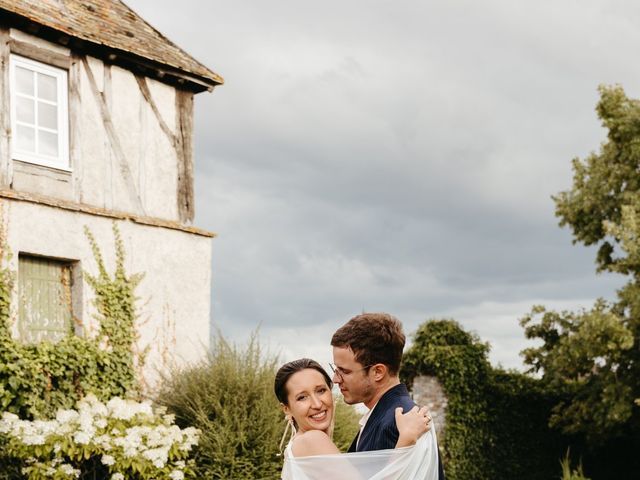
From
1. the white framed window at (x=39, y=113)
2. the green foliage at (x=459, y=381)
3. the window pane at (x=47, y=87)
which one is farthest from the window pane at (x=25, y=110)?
the green foliage at (x=459, y=381)

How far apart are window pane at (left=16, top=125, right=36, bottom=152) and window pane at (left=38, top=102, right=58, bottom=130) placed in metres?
0.24

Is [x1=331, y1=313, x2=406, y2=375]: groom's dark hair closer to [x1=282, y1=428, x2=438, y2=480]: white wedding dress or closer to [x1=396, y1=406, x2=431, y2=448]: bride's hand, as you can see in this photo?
[x1=396, y1=406, x2=431, y2=448]: bride's hand

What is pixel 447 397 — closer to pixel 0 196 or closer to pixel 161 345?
pixel 161 345

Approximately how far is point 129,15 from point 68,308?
5.56 meters

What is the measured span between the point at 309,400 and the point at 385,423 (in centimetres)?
45

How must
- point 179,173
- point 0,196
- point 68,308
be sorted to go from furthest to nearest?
point 179,173 < point 68,308 < point 0,196

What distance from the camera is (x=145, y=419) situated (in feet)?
36.2

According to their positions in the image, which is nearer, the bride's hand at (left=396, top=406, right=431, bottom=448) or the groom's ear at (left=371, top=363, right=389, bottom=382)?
the bride's hand at (left=396, top=406, right=431, bottom=448)

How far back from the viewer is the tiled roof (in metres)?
13.0

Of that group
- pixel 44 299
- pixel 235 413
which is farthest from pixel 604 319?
pixel 44 299

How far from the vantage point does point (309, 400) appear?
364cm

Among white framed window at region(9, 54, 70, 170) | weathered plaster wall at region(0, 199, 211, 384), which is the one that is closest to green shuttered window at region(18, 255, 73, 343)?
weathered plaster wall at region(0, 199, 211, 384)

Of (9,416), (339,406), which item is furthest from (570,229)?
(9,416)

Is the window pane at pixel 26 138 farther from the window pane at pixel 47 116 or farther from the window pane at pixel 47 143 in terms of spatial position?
the window pane at pixel 47 116
